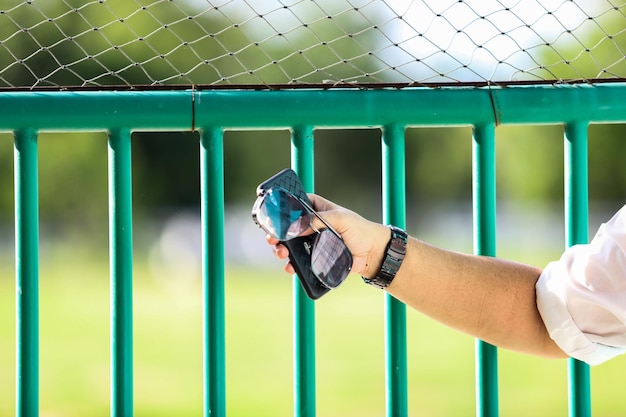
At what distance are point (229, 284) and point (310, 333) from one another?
26949mm

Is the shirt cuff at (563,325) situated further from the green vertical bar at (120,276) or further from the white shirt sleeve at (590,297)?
the green vertical bar at (120,276)

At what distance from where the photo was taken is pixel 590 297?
1.39 meters

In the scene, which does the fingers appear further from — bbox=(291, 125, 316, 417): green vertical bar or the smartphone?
bbox=(291, 125, 316, 417): green vertical bar

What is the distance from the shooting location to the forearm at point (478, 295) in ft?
4.72

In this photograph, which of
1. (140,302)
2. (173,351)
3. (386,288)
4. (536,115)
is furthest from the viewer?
(140,302)

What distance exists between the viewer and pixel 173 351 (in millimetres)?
23219

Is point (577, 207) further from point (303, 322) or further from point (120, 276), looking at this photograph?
point (120, 276)

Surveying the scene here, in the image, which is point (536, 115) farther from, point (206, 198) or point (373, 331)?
point (373, 331)

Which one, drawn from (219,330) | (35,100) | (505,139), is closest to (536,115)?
(219,330)

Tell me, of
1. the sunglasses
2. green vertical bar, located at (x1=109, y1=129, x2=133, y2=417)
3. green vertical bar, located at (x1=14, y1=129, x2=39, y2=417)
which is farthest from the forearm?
green vertical bar, located at (x1=14, y1=129, x2=39, y2=417)

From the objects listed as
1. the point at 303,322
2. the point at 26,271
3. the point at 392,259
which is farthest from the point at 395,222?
the point at 26,271

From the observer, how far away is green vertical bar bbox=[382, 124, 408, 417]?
151cm

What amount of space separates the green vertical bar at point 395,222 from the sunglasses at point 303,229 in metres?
0.23

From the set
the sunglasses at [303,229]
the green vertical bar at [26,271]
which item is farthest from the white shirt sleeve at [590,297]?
the green vertical bar at [26,271]
